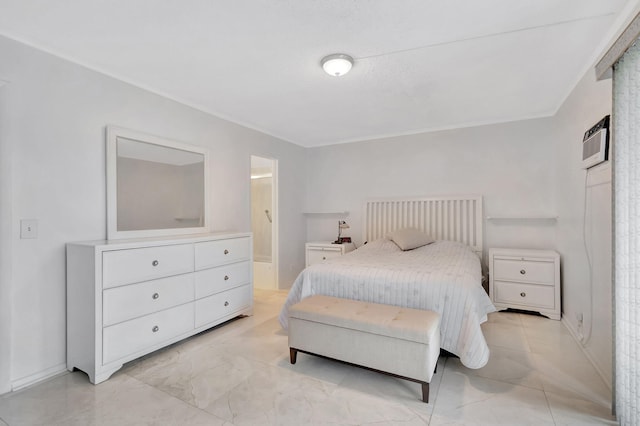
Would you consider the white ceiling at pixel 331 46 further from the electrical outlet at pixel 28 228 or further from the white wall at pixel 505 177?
the electrical outlet at pixel 28 228

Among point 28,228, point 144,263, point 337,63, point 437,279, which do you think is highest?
point 337,63

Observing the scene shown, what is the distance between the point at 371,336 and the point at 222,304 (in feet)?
5.45

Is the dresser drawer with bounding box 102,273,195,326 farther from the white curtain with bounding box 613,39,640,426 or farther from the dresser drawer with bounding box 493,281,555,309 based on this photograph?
the dresser drawer with bounding box 493,281,555,309

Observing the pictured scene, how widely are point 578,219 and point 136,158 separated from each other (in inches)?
154

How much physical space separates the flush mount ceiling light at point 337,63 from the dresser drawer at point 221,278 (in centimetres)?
Result: 206

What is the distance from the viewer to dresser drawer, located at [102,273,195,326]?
6.97 ft

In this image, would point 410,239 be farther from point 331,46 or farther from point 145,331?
point 145,331

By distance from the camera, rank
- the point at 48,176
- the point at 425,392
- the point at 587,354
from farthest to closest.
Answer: the point at 587,354 < the point at 48,176 < the point at 425,392

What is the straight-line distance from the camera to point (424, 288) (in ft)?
7.36

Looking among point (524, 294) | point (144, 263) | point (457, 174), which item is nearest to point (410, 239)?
point (457, 174)

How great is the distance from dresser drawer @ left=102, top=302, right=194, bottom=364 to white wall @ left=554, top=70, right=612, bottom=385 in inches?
123

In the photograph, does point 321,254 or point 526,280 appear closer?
point 526,280

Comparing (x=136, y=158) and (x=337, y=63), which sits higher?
(x=337, y=63)

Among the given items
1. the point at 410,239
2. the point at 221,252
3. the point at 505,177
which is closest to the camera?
the point at 221,252
